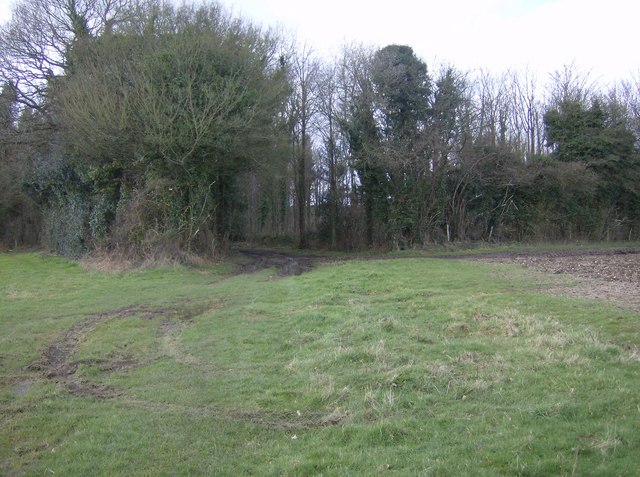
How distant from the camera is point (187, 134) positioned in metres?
22.3

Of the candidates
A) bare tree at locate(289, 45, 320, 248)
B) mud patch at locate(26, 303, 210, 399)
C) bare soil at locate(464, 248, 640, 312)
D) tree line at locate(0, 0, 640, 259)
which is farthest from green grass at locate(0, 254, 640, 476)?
bare tree at locate(289, 45, 320, 248)

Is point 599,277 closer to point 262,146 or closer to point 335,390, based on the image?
point 335,390

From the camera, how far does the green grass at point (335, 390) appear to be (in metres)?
4.79

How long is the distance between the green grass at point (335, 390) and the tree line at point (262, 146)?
11655 mm

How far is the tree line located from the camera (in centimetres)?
2284

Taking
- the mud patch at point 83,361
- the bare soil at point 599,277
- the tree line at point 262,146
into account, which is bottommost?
the mud patch at point 83,361

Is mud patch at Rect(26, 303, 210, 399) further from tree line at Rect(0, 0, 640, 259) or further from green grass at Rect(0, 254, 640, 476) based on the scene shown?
tree line at Rect(0, 0, 640, 259)

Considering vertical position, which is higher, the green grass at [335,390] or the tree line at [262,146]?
the tree line at [262,146]

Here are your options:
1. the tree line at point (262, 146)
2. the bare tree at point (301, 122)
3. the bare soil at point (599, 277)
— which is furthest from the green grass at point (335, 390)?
the bare tree at point (301, 122)

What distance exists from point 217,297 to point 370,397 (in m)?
9.76

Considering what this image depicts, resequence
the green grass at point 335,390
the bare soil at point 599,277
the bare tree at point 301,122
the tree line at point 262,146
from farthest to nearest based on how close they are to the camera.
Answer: the bare tree at point 301,122, the tree line at point 262,146, the bare soil at point 599,277, the green grass at point 335,390

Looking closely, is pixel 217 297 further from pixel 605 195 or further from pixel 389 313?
pixel 605 195

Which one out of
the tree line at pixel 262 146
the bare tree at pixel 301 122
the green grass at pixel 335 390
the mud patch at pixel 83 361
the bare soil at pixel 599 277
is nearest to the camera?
the green grass at pixel 335 390

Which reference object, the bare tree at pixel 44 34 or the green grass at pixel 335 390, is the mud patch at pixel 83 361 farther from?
the bare tree at pixel 44 34
